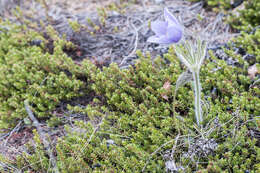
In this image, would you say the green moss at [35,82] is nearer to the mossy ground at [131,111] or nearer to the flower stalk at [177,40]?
the mossy ground at [131,111]

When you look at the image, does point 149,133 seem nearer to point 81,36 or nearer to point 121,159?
point 121,159

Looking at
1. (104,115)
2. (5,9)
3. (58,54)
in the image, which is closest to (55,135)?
(104,115)

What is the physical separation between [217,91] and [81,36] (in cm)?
221

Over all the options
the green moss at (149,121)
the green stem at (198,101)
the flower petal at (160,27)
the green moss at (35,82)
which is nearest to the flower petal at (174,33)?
the flower petal at (160,27)

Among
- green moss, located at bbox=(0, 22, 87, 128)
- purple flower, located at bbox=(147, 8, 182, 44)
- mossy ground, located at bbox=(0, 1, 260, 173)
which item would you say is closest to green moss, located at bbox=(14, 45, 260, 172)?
mossy ground, located at bbox=(0, 1, 260, 173)

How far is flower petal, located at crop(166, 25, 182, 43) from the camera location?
1951 mm

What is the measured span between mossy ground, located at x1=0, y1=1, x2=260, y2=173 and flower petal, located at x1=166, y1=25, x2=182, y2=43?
617 mm

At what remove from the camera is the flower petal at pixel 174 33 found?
1.95 meters

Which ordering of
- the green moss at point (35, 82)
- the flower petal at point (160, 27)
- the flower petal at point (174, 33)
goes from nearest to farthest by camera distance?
the flower petal at point (174, 33) → the flower petal at point (160, 27) → the green moss at point (35, 82)

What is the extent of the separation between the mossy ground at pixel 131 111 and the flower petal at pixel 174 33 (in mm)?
617

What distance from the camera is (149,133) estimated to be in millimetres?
2439

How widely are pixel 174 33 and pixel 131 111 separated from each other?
41.1 inches

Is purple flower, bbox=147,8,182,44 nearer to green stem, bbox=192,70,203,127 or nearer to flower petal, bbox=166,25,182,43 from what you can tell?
flower petal, bbox=166,25,182,43

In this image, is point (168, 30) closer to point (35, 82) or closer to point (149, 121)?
point (149, 121)
